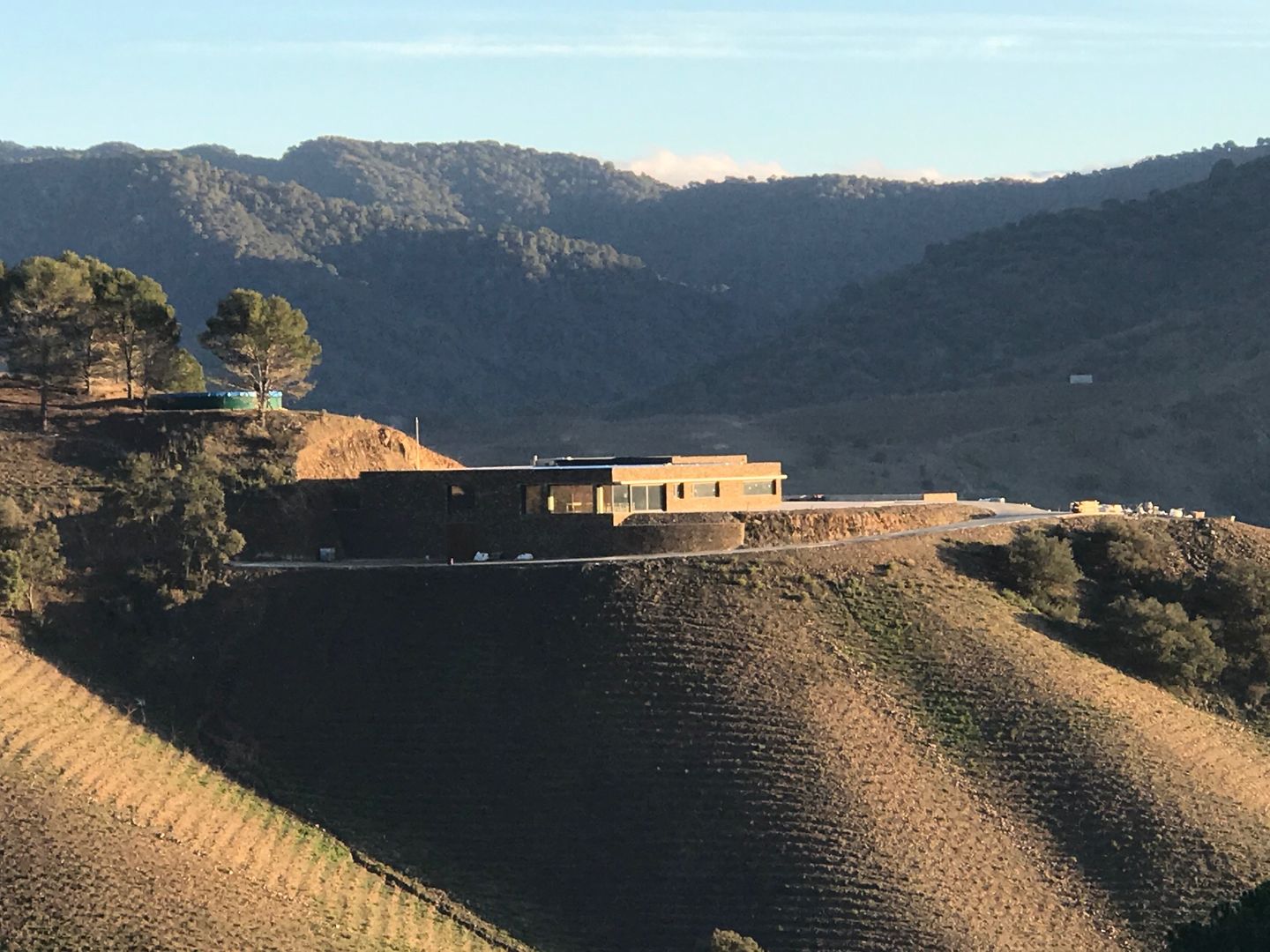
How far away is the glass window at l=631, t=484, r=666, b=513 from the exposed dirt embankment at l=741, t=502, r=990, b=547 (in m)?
2.36

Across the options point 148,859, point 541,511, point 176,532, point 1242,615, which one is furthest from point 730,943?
point 1242,615

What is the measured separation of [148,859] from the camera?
130 ft

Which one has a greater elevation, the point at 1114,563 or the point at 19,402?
the point at 19,402

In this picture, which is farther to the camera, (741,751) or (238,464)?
(238,464)

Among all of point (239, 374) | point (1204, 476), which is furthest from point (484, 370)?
point (239, 374)

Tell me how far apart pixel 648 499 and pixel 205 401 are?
52.0ft

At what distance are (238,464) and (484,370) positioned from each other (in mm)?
125687

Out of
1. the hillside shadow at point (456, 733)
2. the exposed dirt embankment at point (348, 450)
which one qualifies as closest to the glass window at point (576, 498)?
the hillside shadow at point (456, 733)

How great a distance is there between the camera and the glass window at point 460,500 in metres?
56.4

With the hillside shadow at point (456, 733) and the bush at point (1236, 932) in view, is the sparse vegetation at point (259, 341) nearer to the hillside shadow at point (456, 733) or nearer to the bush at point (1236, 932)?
the hillside shadow at point (456, 733)

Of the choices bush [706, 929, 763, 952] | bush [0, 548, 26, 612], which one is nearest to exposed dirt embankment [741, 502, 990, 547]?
bush [706, 929, 763, 952]

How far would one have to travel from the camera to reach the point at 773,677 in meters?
48.5

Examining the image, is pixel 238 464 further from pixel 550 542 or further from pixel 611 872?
pixel 611 872

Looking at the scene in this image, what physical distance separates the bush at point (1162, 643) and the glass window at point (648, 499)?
13.1 metres
